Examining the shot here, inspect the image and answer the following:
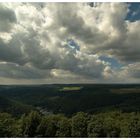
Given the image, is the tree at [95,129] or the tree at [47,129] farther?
the tree at [47,129]

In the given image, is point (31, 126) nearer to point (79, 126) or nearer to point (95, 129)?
point (79, 126)

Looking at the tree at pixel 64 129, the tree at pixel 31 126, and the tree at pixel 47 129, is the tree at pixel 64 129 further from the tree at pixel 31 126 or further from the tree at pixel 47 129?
the tree at pixel 31 126

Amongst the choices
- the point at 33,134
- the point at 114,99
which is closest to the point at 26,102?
the point at 114,99

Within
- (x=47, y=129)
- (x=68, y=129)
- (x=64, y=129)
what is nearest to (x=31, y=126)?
(x=47, y=129)

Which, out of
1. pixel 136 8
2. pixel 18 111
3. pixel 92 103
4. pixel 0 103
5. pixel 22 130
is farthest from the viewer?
pixel 92 103

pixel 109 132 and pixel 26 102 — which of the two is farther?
pixel 26 102

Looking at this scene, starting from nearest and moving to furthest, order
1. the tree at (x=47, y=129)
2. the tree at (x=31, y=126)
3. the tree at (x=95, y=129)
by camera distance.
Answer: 1. the tree at (x=95, y=129)
2. the tree at (x=47, y=129)
3. the tree at (x=31, y=126)

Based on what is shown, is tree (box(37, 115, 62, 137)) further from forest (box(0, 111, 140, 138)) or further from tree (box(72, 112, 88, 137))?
tree (box(72, 112, 88, 137))

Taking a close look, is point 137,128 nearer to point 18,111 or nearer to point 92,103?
point 18,111

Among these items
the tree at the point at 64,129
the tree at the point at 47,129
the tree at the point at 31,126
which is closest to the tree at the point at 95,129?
the tree at the point at 64,129

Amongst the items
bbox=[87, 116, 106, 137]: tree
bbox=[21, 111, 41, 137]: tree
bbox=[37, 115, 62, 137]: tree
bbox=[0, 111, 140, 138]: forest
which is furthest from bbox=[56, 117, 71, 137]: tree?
bbox=[87, 116, 106, 137]: tree

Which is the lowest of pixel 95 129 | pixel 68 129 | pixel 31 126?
pixel 68 129
